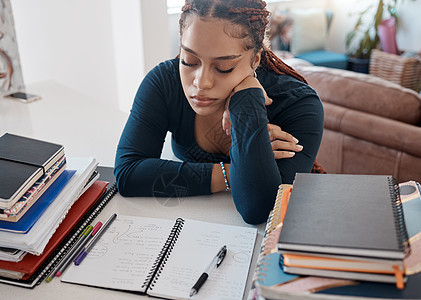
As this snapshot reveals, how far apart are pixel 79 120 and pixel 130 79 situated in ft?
4.82

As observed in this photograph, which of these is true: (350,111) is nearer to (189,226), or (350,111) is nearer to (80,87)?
(189,226)

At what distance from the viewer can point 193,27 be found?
3.44 feet

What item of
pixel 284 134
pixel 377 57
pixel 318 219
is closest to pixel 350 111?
pixel 284 134

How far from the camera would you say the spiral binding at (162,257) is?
0.83m

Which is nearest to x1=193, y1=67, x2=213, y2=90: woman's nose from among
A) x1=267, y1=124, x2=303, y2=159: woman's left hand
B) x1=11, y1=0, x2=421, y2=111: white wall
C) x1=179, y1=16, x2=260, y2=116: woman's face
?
x1=179, y1=16, x2=260, y2=116: woman's face

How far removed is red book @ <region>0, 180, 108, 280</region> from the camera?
856 millimetres

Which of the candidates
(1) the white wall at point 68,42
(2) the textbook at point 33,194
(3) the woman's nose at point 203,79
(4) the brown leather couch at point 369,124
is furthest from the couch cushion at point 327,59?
(2) the textbook at point 33,194

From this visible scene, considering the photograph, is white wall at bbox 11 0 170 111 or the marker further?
white wall at bbox 11 0 170 111

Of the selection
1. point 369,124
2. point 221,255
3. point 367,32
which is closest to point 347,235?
point 221,255

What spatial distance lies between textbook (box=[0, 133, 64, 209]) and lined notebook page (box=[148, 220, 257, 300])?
0.31 m

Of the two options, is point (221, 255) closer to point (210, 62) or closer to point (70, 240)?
point (70, 240)

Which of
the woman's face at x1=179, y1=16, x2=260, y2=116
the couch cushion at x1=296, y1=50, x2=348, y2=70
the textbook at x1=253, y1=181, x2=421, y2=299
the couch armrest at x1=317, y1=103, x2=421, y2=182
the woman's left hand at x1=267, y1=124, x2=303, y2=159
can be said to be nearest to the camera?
the textbook at x1=253, y1=181, x2=421, y2=299

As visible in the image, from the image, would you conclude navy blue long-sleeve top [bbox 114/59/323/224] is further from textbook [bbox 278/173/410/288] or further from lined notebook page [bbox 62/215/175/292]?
textbook [bbox 278/173/410/288]

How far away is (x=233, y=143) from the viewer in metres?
1.07
